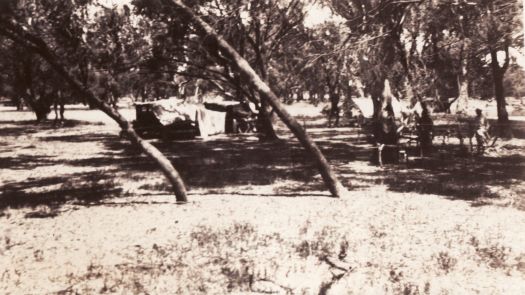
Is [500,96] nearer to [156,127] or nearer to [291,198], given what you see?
[156,127]

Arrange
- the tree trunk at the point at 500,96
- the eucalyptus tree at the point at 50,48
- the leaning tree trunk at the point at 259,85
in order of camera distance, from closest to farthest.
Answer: the eucalyptus tree at the point at 50,48, the leaning tree trunk at the point at 259,85, the tree trunk at the point at 500,96

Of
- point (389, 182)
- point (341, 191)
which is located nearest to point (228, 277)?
point (341, 191)

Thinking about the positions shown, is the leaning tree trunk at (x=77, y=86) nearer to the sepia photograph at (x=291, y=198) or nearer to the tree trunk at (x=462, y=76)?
the sepia photograph at (x=291, y=198)

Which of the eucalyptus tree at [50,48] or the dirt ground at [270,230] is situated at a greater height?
the eucalyptus tree at [50,48]

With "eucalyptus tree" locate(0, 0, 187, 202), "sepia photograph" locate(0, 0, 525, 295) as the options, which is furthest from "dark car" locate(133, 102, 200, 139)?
"eucalyptus tree" locate(0, 0, 187, 202)

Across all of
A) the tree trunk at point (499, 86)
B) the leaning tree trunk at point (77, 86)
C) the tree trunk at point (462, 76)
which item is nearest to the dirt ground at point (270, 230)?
the leaning tree trunk at point (77, 86)

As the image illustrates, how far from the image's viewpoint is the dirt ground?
24.2 ft

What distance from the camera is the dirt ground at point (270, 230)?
737 centimetres

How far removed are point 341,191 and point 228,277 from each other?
5.72 meters

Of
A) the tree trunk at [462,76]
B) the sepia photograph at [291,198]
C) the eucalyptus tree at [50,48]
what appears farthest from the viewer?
the tree trunk at [462,76]

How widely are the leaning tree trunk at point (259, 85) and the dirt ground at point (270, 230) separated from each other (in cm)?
56

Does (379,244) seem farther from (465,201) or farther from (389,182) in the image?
(389,182)

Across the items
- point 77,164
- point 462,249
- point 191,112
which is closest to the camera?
point 462,249

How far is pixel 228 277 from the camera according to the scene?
7.52 m
